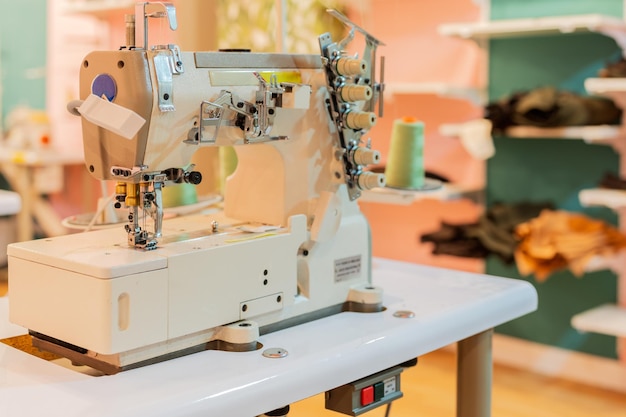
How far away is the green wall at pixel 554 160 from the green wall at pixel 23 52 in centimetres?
336

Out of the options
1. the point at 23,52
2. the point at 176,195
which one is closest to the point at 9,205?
the point at 176,195

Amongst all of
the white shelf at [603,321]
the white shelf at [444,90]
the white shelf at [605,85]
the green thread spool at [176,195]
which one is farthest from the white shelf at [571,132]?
the green thread spool at [176,195]

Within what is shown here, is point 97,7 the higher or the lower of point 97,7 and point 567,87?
the higher

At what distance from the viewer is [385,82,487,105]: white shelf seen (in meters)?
3.71

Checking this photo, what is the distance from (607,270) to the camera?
141 inches

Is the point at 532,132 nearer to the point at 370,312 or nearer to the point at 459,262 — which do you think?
the point at 459,262

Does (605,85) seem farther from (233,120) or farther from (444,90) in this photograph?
(233,120)

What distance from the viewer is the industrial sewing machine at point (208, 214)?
136 cm

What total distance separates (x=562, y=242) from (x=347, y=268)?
5.89 ft

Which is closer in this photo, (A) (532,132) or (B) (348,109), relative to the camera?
(B) (348,109)

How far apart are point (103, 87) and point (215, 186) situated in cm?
133

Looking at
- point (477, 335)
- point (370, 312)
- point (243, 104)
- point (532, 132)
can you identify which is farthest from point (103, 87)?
point (532, 132)

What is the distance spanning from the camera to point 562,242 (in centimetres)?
332

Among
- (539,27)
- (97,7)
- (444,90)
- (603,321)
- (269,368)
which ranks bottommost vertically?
(603,321)
